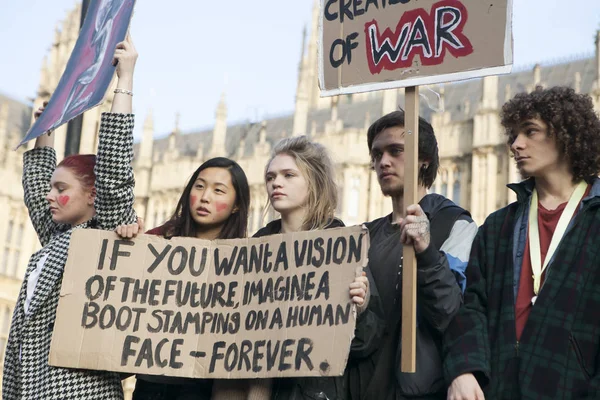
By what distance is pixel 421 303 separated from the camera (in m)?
3.60

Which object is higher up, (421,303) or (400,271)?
(400,271)

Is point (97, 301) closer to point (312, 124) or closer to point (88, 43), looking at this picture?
point (88, 43)

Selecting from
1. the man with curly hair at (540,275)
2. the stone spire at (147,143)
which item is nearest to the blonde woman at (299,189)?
the man with curly hair at (540,275)

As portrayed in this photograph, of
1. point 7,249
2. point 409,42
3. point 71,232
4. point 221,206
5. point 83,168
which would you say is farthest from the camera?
point 7,249

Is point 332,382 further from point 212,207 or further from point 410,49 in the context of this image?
point 410,49

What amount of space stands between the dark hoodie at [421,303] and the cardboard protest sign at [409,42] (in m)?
0.57

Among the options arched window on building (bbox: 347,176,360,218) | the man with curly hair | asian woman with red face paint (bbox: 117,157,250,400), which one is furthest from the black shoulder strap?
arched window on building (bbox: 347,176,360,218)

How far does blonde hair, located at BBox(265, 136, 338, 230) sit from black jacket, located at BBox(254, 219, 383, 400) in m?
0.45

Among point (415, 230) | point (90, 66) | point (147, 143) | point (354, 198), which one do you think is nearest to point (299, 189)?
point (415, 230)

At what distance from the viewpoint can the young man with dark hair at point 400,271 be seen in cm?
348

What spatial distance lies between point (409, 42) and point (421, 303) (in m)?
1.05

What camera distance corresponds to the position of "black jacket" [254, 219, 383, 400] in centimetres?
360

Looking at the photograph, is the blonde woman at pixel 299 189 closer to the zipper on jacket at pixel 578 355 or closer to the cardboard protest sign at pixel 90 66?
the cardboard protest sign at pixel 90 66

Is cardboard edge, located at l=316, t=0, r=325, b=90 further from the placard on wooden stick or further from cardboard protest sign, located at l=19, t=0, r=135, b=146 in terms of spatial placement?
cardboard protest sign, located at l=19, t=0, r=135, b=146
